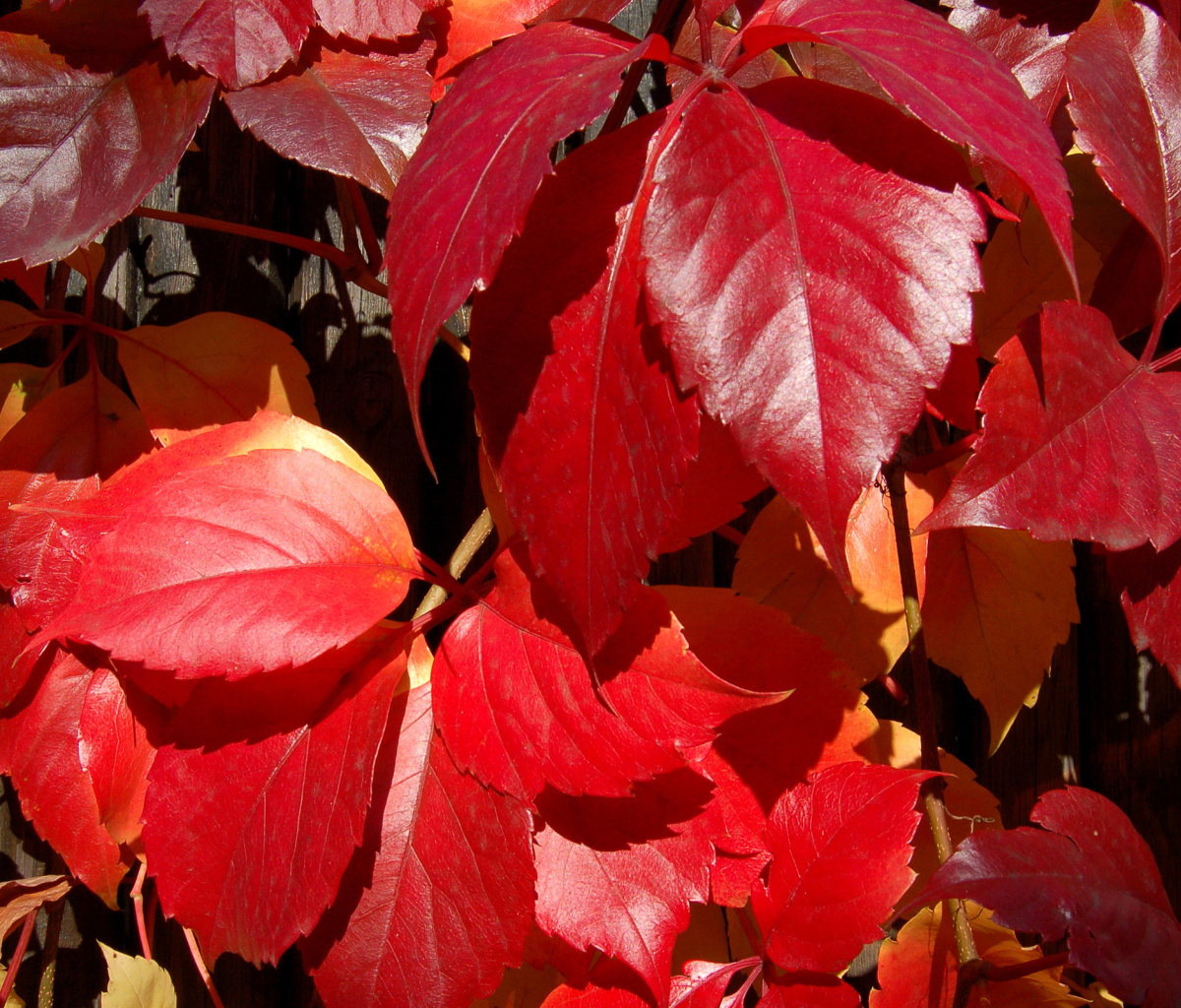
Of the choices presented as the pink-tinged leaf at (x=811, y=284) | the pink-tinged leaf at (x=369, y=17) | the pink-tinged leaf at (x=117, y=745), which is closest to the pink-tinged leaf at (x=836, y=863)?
the pink-tinged leaf at (x=811, y=284)

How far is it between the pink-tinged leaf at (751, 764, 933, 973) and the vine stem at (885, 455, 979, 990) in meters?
0.07

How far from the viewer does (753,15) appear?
381 mm

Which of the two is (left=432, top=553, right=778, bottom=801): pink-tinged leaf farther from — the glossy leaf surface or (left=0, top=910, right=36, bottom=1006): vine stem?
(left=0, top=910, right=36, bottom=1006): vine stem

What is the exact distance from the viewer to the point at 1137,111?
41 cm

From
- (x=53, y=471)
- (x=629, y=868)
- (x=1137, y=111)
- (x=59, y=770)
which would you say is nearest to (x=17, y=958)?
(x=59, y=770)

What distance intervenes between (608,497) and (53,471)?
402 millimetres

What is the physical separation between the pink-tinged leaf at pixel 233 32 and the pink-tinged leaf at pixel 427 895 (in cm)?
34

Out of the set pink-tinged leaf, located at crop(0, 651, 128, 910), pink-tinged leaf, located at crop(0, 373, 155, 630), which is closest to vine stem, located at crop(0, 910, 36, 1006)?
pink-tinged leaf, located at crop(0, 651, 128, 910)

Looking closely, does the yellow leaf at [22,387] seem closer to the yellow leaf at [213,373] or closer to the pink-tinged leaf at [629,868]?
the yellow leaf at [213,373]

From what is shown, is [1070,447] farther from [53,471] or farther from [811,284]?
[53,471]

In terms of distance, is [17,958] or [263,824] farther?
[17,958]

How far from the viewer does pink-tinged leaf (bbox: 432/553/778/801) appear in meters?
0.34

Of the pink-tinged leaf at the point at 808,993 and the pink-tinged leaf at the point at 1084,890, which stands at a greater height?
the pink-tinged leaf at the point at 1084,890

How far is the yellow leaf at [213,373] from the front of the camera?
53 cm
